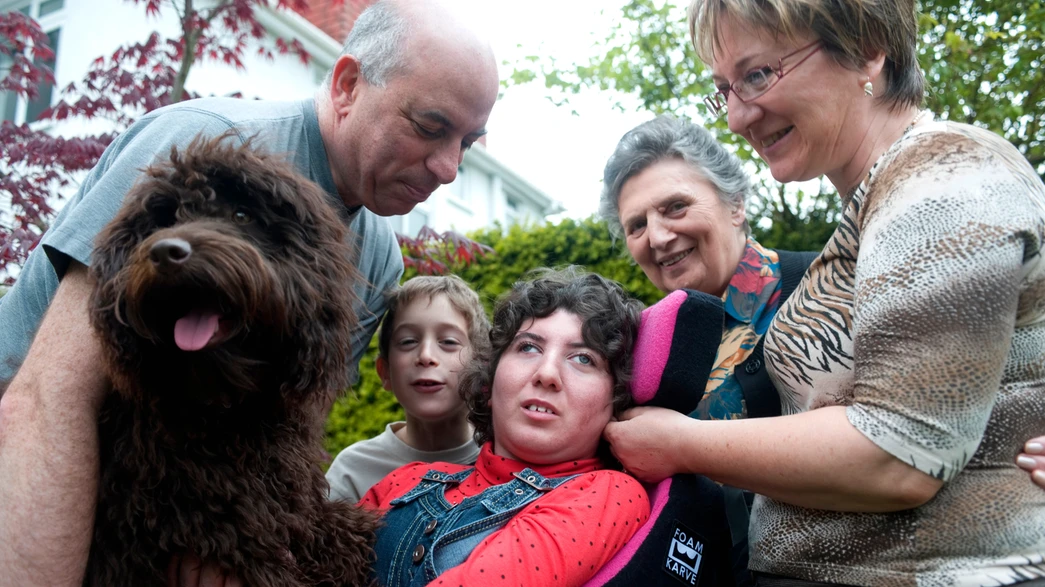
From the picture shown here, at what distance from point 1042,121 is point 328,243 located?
7.26m

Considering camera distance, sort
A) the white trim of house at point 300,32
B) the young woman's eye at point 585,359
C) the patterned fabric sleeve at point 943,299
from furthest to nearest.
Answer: the white trim of house at point 300,32, the young woman's eye at point 585,359, the patterned fabric sleeve at point 943,299

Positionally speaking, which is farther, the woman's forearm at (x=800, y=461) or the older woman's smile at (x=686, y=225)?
the older woman's smile at (x=686, y=225)

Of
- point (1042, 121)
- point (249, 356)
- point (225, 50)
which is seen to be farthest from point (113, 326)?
point (1042, 121)

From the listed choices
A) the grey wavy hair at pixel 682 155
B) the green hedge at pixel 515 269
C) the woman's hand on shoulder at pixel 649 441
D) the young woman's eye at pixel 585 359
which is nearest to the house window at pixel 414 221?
the green hedge at pixel 515 269

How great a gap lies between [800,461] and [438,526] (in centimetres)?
114

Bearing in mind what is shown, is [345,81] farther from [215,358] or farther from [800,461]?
[800,461]

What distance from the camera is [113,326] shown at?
6.02ft

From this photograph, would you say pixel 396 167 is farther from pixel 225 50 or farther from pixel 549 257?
pixel 549 257

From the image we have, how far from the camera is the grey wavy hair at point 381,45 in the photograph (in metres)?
2.71

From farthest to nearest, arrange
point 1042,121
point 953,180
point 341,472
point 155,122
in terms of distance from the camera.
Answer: point 1042,121
point 341,472
point 155,122
point 953,180

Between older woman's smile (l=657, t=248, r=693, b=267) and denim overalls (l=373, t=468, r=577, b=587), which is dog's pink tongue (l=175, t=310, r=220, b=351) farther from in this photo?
older woman's smile (l=657, t=248, r=693, b=267)

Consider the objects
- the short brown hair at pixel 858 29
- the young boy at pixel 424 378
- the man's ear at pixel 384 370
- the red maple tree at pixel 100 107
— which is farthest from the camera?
the red maple tree at pixel 100 107

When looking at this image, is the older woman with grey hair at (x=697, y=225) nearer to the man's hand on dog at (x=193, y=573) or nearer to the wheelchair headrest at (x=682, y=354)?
the wheelchair headrest at (x=682, y=354)

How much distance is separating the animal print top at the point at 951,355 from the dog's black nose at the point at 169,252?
1.54 meters
